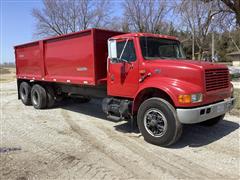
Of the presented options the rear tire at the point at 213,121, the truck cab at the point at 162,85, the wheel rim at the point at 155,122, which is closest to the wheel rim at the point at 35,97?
the truck cab at the point at 162,85

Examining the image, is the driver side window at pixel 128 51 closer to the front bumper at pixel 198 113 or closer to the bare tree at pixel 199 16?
the front bumper at pixel 198 113

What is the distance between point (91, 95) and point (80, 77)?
739mm

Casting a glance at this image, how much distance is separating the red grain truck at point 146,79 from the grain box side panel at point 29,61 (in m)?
1.45

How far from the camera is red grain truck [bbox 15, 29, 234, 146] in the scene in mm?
5566

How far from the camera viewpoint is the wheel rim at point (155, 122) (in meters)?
5.85

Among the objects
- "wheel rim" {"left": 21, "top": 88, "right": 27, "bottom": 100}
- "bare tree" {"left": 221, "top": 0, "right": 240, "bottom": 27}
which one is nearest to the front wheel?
"wheel rim" {"left": 21, "top": 88, "right": 27, "bottom": 100}

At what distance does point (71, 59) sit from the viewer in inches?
336

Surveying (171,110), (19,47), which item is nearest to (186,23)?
(19,47)

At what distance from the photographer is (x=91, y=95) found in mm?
8609

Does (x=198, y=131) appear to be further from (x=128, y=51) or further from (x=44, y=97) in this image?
(x=44, y=97)

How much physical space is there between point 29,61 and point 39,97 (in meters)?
1.69

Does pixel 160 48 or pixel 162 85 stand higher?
pixel 160 48

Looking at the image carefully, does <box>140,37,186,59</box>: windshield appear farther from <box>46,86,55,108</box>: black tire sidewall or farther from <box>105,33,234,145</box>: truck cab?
<box>46,86,55,108</box>: black tire sidewall

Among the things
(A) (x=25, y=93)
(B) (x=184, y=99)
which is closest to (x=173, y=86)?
(B) (x=184, y=99)
